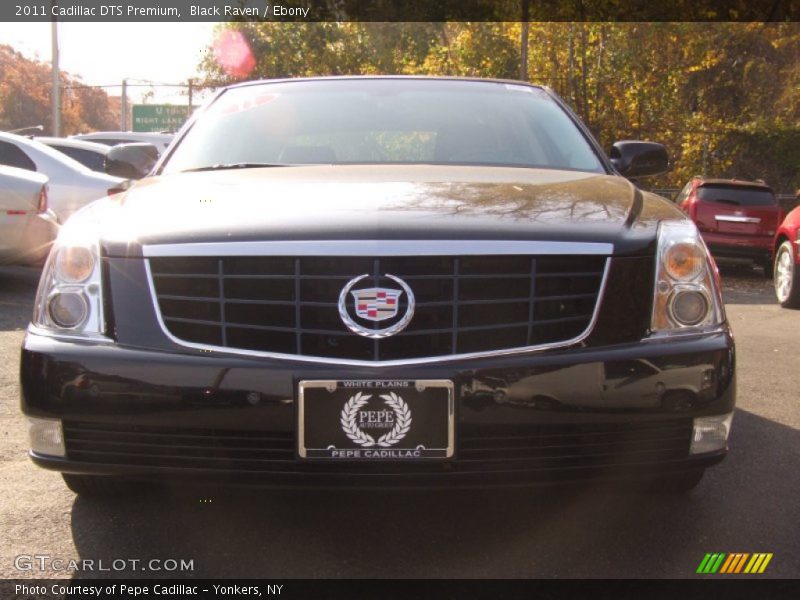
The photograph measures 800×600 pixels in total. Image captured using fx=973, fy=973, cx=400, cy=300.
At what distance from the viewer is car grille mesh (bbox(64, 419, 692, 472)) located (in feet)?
8.50

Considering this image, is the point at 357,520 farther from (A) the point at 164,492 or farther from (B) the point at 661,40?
(B) the point at 661,40

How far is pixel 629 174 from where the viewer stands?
446cm

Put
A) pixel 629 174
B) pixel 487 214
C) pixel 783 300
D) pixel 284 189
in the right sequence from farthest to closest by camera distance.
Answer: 1. pixel 783 300
2. pixel 629 174
3. pixel 284 189
4. pixel 487 214

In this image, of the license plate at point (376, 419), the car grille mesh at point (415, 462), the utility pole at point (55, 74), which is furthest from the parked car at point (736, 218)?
the utility pole at point (55, 74)

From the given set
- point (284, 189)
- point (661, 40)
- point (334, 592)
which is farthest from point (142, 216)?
point (661, 40)

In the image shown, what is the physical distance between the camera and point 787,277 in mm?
9695

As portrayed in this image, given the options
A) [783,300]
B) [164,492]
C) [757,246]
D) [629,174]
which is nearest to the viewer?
[164,492]

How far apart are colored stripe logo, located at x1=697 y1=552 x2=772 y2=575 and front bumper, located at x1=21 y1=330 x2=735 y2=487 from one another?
35 cm

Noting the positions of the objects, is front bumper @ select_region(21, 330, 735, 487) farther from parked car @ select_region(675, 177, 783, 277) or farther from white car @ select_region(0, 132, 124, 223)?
parked car @ select_region(675, 177, 783, 277)

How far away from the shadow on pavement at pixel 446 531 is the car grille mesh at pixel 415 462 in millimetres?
182

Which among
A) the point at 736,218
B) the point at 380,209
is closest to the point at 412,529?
the point at 380,209

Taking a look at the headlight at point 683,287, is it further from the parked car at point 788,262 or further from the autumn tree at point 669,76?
the autumn tree at point 669,76

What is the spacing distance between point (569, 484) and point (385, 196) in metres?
1.01

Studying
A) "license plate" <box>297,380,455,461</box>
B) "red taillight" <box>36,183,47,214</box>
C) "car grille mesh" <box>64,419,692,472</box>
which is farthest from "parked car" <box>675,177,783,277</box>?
"license plate" <box>297,380,455,461</box>
